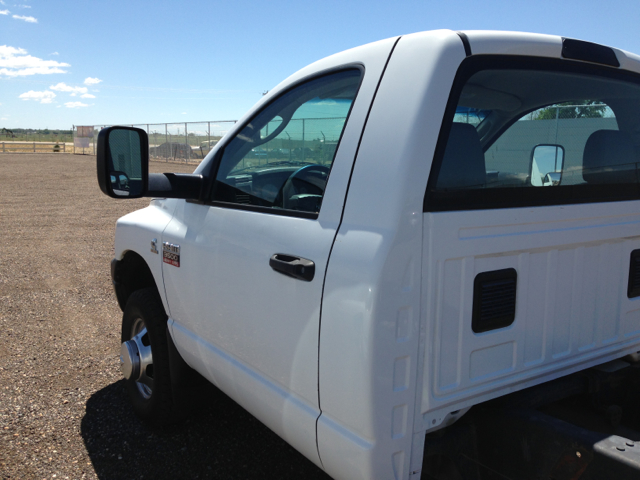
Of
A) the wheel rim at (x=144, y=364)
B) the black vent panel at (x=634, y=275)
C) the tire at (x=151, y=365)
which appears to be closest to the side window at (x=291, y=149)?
the tire at (x=151, y=365)

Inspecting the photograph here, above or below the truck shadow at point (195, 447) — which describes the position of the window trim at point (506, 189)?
above

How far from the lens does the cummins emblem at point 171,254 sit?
275 cm

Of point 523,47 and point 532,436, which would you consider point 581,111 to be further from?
point 532,436

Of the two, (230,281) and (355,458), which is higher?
(230,281)

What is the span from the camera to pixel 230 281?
2277mm

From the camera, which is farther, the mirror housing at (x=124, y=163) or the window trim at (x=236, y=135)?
the mirror housing at (x=124, y=163)

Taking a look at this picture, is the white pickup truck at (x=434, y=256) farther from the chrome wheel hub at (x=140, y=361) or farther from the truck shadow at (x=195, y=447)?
the chrome wheel hub at (x=140, y=361)

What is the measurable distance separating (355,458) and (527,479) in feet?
1.88

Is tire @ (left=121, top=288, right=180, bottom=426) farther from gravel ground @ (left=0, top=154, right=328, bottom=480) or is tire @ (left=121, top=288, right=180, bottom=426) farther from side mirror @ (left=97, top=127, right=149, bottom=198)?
side mirror @ (left=97, top=127, right=149, bottom=198)

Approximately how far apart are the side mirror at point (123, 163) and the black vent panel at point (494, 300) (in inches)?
55.0

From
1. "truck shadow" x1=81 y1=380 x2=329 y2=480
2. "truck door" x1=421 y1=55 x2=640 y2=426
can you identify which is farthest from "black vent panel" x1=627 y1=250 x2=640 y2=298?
"truck shadow" x1=81 y1=380 x2=329 y2=480

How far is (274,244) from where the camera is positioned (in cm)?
203

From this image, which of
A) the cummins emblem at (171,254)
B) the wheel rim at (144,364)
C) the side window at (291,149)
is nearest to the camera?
the side window at (291,149)

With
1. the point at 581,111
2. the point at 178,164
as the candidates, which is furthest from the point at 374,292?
the point at 178,164
